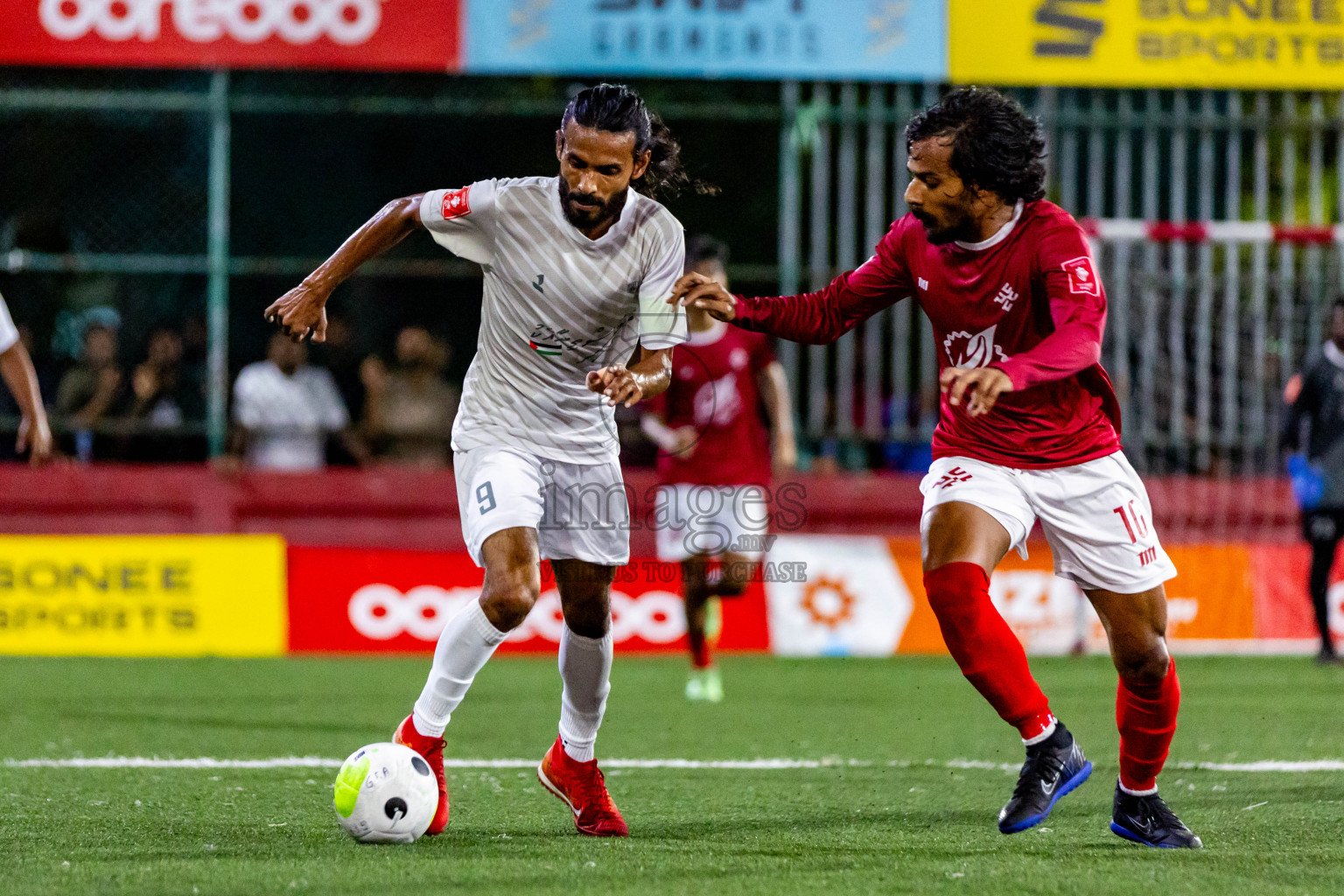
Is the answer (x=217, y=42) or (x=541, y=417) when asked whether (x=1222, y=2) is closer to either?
(x=217, y=42)

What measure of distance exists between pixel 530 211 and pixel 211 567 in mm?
7864

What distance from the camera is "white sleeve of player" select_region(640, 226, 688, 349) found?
5355mm

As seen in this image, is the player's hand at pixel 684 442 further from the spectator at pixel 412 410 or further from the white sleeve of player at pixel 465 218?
the white sleeve of player at pixel 465 218

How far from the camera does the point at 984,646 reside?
16.9 feet

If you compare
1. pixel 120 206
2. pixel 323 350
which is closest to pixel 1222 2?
pixel 323 350

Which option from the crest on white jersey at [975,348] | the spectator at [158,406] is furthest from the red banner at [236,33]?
the crest on white jersey at [975,348]

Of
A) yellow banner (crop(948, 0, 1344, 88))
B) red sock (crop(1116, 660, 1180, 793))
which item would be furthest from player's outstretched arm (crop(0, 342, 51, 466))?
yellow banner (crop(948, 0, 1344, 88))

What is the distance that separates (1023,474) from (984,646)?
50 centimetres

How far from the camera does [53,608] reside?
12.4 m

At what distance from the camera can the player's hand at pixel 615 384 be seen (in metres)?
4.96

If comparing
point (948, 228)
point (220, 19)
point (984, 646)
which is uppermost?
point (220, 19)

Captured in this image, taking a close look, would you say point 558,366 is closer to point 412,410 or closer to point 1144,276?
point 412,410

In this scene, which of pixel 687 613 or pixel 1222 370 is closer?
pixel 687 613

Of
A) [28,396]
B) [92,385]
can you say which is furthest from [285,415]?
[28,396]
